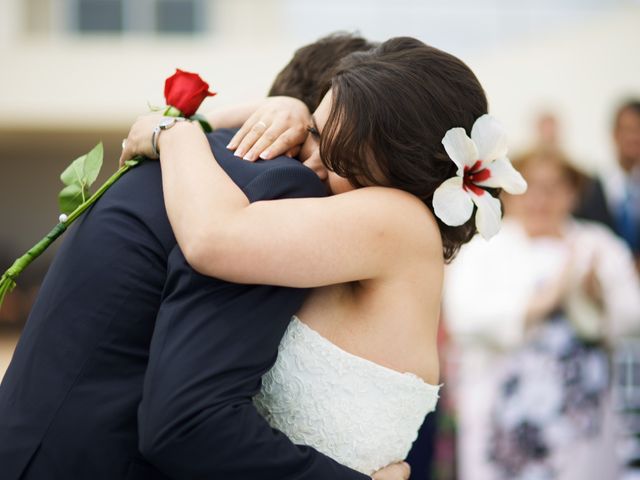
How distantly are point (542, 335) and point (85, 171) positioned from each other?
3.68 meters

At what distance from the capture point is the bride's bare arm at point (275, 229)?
1919 mm

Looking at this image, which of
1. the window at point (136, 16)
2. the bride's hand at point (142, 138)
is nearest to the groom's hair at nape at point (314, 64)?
the bride's hand at point (142, 138)

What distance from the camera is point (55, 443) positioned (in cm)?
200

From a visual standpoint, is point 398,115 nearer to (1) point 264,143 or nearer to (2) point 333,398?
(1) point 264,143

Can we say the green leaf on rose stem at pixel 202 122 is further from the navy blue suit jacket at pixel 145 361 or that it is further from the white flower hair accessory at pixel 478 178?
the white flower hair accessory at pixel 478 178

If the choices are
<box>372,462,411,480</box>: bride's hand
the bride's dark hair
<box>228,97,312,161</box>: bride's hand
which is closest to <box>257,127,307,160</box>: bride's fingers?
<box>228,97,312,161</box>: bride's hand

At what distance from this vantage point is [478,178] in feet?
7.55

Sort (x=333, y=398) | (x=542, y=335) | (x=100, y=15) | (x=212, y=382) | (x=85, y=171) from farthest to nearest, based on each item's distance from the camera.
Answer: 1. (x=100, y=15)
2. (x=542, y=335)
3. (x=85, y=171)
4. (x=333, y=398)
5. (x=212, y=382)

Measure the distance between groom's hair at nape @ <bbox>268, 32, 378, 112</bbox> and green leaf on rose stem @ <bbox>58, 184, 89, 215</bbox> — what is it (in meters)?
0.73

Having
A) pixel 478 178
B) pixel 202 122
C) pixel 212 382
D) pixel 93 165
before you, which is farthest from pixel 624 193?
pixel 212 382

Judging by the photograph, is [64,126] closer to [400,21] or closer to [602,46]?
[400,21]

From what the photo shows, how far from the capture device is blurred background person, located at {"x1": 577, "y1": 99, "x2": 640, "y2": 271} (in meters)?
6.61

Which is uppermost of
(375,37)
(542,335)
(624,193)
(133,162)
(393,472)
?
(133,162)

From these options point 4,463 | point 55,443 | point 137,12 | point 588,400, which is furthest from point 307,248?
point 137,12
